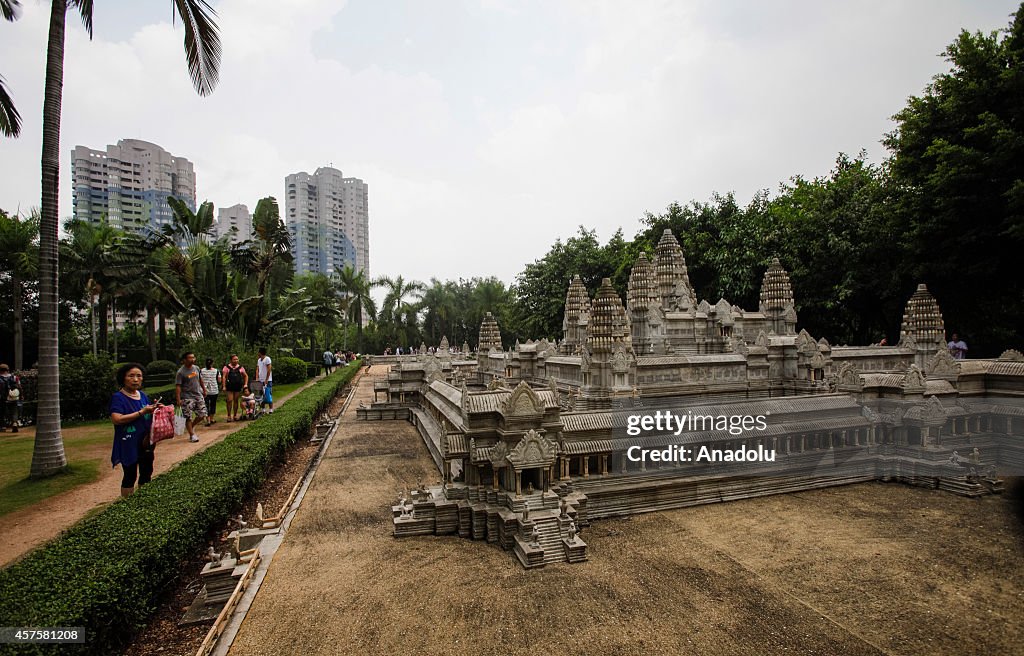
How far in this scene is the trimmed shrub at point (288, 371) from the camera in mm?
31164

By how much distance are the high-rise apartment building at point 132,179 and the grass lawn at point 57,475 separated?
6727 cm

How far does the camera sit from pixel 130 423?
8078mm

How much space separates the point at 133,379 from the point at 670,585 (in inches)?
382

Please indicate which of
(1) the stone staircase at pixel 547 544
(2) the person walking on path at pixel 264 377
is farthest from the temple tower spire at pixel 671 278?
(2) the person walking on path at pixel 264 377

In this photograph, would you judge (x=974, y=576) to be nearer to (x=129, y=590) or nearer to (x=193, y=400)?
(x=129, y=590)

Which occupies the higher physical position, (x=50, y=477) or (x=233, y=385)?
(x=233, y=385)

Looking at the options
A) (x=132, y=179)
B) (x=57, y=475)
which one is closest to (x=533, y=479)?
(x=57, y=475)

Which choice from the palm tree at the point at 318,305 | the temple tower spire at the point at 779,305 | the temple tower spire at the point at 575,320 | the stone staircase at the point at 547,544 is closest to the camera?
the stone staircase at the point at 547,544

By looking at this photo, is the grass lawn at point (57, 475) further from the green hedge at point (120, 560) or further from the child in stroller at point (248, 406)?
the child in stroller at point (248, 406)

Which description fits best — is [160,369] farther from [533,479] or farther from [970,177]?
[970,177]

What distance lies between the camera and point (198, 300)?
24.8m

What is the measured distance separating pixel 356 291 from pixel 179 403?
42820 mm

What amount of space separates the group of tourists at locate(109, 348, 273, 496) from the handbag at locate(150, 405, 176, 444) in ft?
0.19

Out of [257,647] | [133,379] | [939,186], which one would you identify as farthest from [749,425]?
[939,186]
